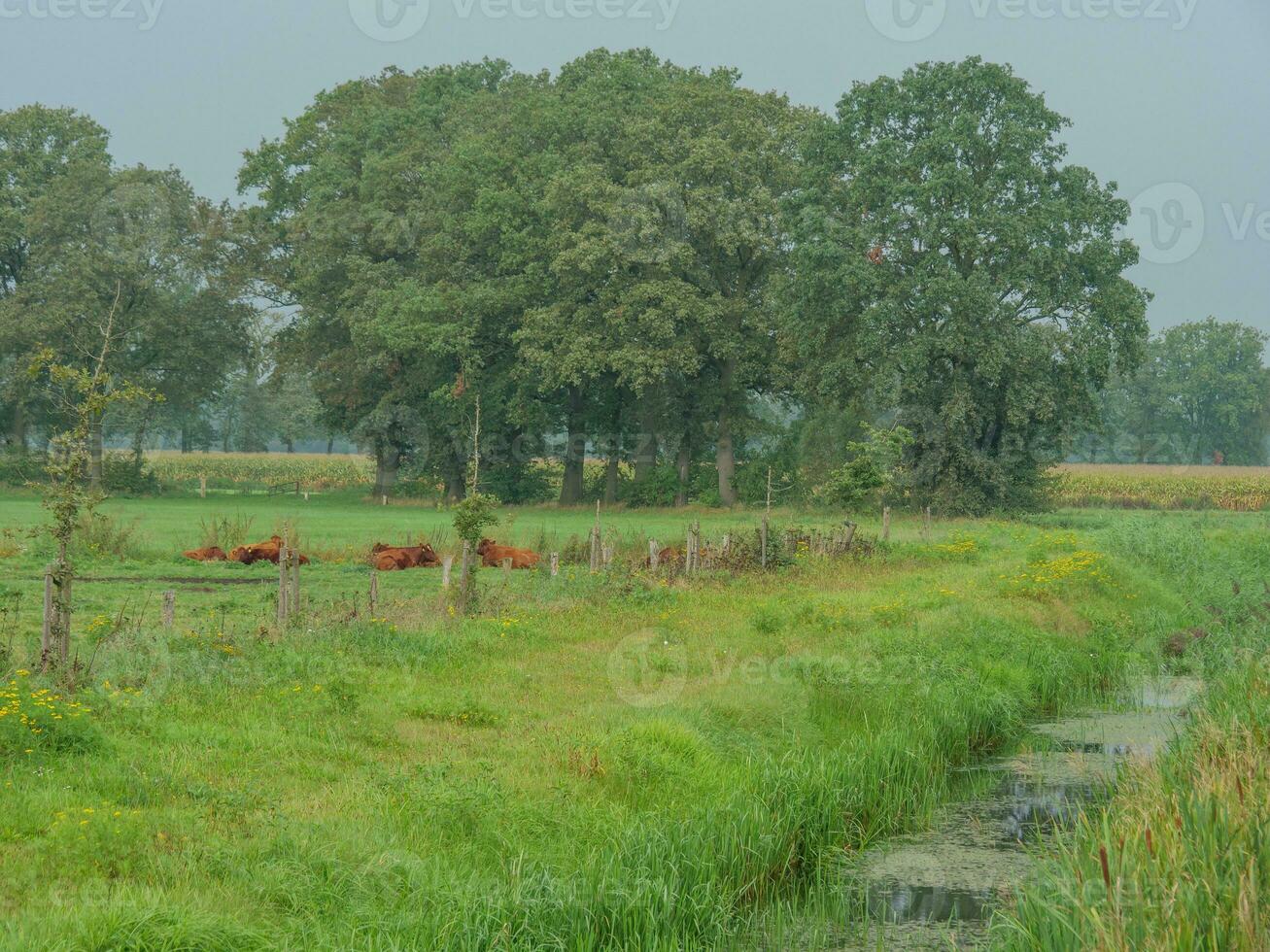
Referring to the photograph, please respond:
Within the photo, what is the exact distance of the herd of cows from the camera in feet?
94.5

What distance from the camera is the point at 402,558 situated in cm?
2898

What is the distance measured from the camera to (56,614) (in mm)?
13109

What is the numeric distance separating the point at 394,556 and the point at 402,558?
8.4 inches

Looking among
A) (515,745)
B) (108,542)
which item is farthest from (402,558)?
(515,745)

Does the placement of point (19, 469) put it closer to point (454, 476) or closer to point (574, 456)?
point (454, 476)

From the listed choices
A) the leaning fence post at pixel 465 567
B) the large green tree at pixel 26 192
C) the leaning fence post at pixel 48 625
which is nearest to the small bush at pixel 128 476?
the large green tree at pixel 26 192

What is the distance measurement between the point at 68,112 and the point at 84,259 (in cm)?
1313

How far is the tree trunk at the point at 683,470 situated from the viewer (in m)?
54.7

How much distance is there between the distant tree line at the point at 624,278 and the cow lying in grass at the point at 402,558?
1224 centimetres

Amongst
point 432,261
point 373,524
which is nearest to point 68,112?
point 432,261

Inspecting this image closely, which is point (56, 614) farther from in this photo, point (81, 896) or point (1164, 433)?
point (1164, 433)

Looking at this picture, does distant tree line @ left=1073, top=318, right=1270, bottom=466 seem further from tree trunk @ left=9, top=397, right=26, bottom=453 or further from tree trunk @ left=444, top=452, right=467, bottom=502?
tree trunk @ left=9, top=397, right=26, bottom=453

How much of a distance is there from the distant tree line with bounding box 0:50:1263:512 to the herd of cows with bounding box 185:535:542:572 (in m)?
10.8

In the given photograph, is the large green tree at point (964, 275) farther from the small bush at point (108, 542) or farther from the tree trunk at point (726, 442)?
the small bush at point (108, 542)
